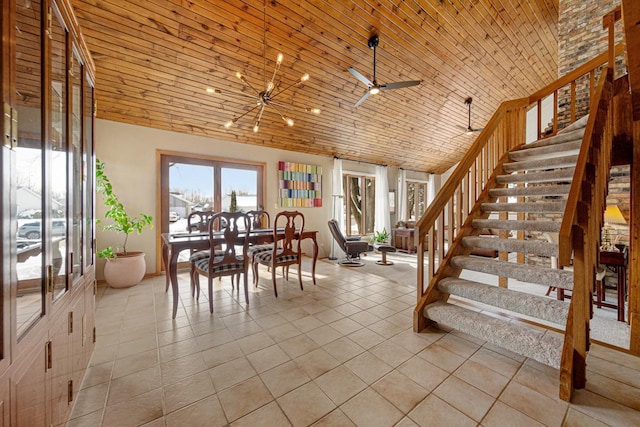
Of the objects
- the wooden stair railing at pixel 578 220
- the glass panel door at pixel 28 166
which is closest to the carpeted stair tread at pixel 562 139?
the wooden stair railing at pixel 578 220

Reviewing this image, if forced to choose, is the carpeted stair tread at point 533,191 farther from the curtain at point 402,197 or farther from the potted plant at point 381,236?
the curtain at point 402,197

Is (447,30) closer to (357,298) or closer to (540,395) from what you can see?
(357,298)

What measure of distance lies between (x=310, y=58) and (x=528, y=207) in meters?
3.25

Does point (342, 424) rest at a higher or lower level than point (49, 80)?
lower

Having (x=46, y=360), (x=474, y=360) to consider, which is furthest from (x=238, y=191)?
(x=474, y=360)

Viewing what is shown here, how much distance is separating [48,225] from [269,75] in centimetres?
328

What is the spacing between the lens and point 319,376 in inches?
66.7

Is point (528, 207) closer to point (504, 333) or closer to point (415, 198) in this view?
point (504, 333)

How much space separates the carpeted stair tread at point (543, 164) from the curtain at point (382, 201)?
3.90m

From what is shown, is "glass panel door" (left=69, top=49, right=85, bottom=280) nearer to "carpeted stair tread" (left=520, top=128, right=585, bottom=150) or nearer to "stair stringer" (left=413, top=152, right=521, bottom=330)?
"stair stringer" (left=413, top=152, right=521, bottom=330)

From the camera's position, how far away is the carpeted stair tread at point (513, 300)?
1.77 m

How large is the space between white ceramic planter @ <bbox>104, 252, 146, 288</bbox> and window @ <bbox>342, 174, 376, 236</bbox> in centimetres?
486

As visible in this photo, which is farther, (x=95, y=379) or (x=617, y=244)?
(x=617, y=244)

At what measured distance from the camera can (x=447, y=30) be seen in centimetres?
360
